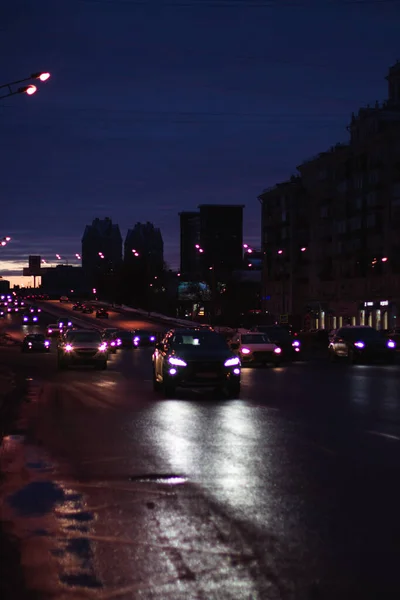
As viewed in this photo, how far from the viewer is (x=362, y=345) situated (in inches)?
1647

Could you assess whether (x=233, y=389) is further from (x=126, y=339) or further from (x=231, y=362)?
(x=126, y=339)

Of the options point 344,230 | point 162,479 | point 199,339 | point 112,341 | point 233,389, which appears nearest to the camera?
point 162,479

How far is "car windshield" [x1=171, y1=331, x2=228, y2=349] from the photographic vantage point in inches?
924

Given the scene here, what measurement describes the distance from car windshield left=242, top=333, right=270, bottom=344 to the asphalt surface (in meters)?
21.2

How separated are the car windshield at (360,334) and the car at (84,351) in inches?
471

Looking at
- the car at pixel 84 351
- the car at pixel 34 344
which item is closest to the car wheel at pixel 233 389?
the car at pixel 84 351

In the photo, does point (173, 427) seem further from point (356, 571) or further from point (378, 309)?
point (378, 309)

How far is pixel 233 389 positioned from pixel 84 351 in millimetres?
16470

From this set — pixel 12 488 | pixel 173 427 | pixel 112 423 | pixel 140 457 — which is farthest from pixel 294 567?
pixel 112 423

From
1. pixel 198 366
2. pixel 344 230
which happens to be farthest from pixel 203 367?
pixel 344 230

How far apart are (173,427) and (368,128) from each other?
79519mm

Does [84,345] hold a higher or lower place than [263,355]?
higher

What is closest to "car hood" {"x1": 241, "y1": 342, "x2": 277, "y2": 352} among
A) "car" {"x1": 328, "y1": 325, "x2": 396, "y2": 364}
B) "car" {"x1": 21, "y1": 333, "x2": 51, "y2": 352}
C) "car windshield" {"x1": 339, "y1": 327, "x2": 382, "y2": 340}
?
"car" {"x1": 328, "y1": 325, "x2": 396, "y2": 364}

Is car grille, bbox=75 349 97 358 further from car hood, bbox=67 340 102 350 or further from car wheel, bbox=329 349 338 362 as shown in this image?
car wheel, bbox=329 349 338 362
